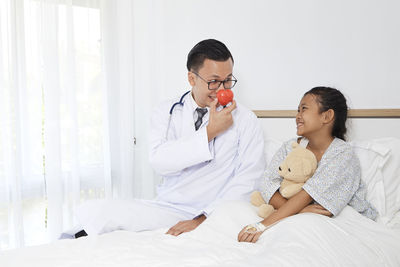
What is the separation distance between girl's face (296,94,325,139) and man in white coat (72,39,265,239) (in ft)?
0.92

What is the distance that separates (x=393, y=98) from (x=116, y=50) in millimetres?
1778

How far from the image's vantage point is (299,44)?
1.85 meters

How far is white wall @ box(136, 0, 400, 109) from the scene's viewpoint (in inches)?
61.5

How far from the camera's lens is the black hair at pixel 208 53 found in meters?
1.70

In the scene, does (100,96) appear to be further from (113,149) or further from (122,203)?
(122,203)

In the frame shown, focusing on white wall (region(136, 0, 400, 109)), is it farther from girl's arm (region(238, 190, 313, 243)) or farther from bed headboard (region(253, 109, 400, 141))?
girl's arm (region(238, 190, 313, 243))

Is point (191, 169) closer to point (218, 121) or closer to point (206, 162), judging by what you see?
point (206, 162)

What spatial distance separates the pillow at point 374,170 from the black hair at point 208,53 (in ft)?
2.37

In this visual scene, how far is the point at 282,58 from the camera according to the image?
6.35 feet

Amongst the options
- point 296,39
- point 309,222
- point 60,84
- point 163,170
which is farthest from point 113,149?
point 309,222

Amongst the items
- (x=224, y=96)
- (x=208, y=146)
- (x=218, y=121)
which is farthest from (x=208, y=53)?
(x=208, y=146)

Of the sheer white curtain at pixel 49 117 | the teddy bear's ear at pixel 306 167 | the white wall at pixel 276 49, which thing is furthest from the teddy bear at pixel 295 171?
the sheer white curtain at pixel 49 117

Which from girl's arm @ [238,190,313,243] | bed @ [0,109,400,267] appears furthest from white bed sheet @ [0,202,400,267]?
girl's arm @ [238,190,313,243]

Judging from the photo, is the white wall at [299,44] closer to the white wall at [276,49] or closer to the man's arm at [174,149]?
the white wall at [276,49]
